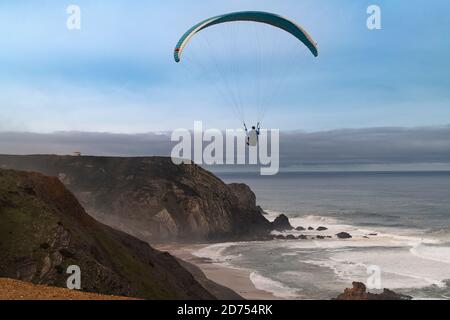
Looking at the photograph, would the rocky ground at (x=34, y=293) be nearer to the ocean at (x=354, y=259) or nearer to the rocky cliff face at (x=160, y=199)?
the ocean at (x=354, y=259)

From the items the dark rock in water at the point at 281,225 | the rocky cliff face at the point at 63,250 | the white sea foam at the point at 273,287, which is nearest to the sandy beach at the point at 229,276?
the white sea foam at the point at 273,287

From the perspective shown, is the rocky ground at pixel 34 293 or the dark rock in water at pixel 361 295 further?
the dark rock in water at pixel 361 295

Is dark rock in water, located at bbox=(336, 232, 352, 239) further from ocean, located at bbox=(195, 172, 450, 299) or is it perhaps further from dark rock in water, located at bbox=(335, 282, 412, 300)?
dark rock in water, located at bbox=(335, 282, 412, 300)

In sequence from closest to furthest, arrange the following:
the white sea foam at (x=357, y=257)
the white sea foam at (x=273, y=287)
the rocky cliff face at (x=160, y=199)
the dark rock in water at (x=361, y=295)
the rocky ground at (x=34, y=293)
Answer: the rocky ground at (x=34, y=293) → the dark rock in water at (x=361, y=295) → the white sea foam at (x=273, y=287) → the white sea foam at (x=357, y=257) → the rocky cliff face at (x=160, y=199)

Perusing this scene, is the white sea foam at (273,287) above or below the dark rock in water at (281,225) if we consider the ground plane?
above
